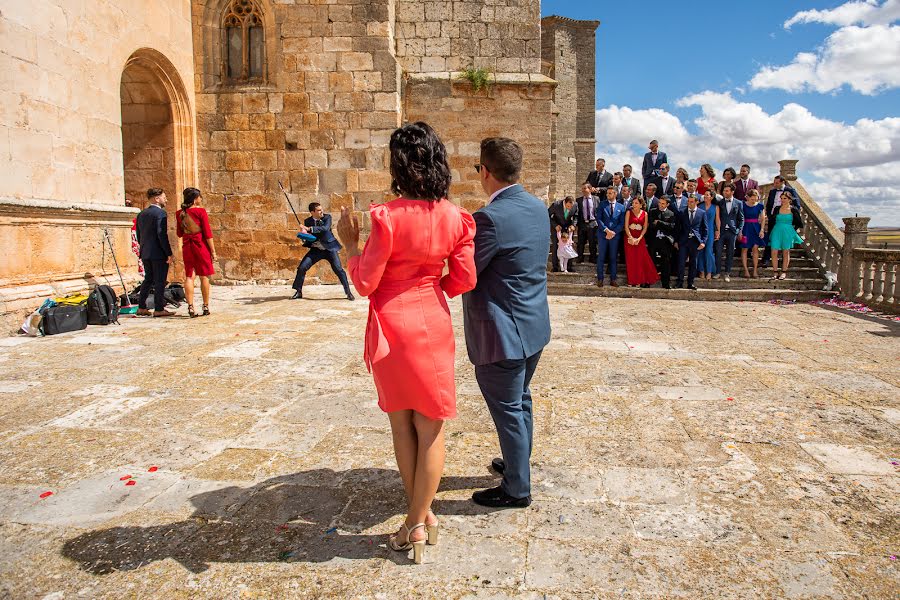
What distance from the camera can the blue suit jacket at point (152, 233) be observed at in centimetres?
779

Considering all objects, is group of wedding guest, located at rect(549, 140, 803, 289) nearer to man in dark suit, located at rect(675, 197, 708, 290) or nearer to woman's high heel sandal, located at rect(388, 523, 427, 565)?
man in dark suit, located at rect(675, 197, 708, 290)

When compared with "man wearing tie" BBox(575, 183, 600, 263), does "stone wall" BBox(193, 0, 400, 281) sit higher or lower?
higher

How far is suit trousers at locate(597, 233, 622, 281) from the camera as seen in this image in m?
10.9

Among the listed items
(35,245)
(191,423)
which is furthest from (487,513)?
(35,245)

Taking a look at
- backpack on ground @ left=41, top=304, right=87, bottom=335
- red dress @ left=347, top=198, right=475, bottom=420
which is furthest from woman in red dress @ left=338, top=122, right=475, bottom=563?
backpack on ground @ left=41, top=304, right=87, bottom=335

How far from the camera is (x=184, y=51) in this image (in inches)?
421

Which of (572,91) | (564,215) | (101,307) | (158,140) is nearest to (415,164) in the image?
(101,307)

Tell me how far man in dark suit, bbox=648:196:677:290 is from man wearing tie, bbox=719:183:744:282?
37.3 inches

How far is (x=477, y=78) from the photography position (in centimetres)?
1126

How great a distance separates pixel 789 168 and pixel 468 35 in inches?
302

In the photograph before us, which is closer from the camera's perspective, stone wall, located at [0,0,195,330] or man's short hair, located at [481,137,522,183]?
man's short hair, located at [481,137,522,183]

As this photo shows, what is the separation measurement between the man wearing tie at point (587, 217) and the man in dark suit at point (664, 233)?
1046 mm

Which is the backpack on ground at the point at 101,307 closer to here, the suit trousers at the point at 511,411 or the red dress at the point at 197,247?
the red dress at the point at 197,247

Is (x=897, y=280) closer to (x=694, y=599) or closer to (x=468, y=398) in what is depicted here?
(x=468, y=398)
